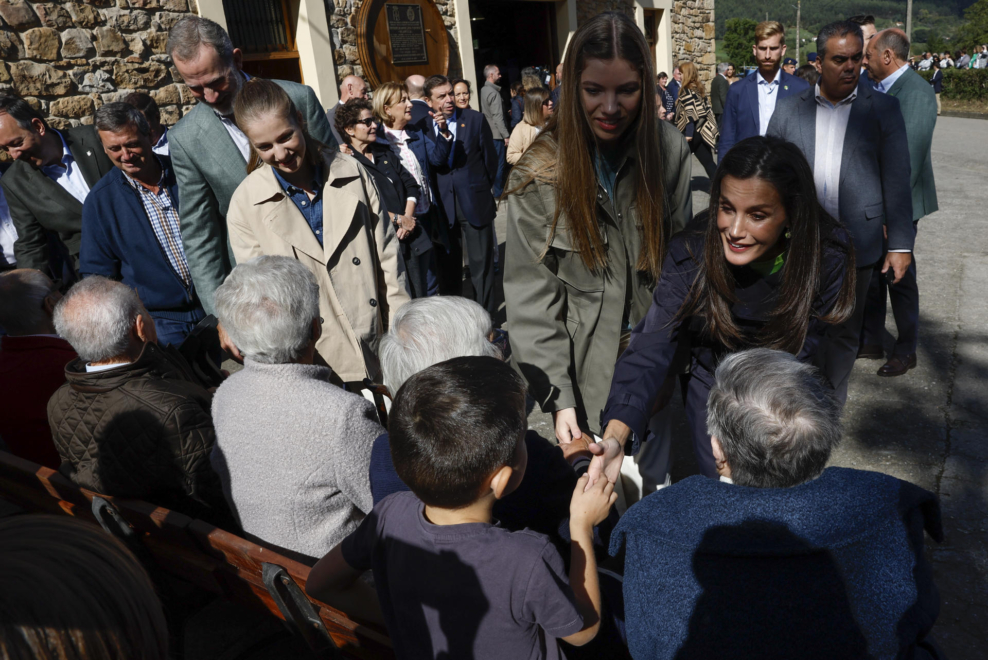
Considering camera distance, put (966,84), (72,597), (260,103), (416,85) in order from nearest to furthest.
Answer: (72,597)
(260,103)
(416,85)
(966,84)

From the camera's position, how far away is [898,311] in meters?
3.82

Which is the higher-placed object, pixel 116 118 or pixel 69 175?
pixel 116 118

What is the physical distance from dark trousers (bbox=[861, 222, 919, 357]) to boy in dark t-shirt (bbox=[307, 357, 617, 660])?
298cm

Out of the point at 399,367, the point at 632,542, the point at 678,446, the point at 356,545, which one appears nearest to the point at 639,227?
the point at 399,367

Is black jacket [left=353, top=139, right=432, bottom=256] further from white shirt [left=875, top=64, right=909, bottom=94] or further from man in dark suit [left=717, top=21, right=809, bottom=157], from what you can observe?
white shirt [left=875, top=64, right=909, bottom=94]

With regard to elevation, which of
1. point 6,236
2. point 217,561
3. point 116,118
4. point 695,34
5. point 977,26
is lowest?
point 217,561

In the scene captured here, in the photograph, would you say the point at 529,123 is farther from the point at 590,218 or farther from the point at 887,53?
the point at 590,218

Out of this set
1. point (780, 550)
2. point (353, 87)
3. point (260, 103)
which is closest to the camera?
point (780, 550)

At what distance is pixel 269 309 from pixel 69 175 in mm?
2556

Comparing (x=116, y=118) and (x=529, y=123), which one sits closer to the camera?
(x=116, y=118)

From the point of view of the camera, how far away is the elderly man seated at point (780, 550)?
126 cm

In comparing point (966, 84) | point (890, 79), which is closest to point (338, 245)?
point (890, 79)

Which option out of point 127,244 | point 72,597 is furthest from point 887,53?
point 72,597

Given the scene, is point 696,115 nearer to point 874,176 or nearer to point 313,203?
point 874,176
